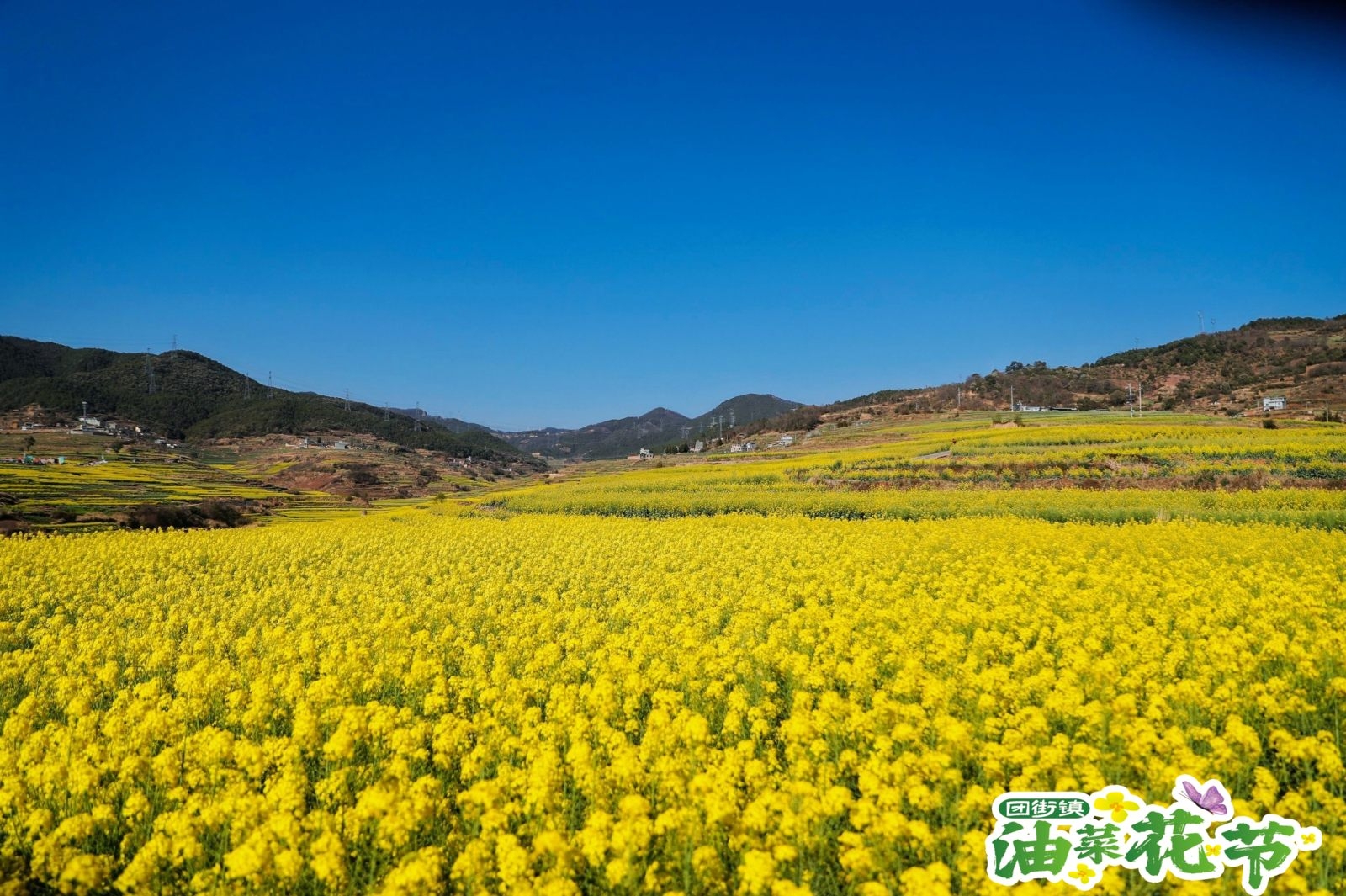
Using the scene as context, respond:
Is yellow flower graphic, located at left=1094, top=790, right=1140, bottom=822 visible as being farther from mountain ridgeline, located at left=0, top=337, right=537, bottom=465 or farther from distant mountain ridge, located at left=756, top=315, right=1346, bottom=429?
mountain ridgeline, located at left=0, top=337, right=537, bottom=465

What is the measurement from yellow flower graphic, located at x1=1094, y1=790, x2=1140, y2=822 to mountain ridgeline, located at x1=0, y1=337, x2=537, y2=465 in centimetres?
11984

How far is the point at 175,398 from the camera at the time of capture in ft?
396

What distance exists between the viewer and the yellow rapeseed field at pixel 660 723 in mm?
4406

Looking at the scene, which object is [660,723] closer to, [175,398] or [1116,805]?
[1116,805]

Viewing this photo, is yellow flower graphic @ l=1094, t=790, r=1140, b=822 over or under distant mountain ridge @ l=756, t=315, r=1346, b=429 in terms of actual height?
under

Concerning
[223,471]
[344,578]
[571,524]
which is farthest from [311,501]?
[344,578]

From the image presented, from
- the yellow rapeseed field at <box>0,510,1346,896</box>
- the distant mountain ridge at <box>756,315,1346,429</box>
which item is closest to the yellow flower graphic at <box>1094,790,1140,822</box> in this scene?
the yellow rapeseed field at <box>0,510,1346,896</box>

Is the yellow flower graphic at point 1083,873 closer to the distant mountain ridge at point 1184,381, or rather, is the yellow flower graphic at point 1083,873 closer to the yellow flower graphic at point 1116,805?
the yellow flower graphic at point 1116,805

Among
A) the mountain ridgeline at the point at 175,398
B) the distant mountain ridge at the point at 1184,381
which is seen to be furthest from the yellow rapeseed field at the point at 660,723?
the mountain ridgeline at the point at 175,398

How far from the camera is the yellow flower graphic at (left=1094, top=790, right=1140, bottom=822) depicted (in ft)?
14.5

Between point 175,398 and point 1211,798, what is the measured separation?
150 m

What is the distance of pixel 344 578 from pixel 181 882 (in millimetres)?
11797

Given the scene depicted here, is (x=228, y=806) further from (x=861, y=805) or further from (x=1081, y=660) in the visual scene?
(x=1081, y=660)

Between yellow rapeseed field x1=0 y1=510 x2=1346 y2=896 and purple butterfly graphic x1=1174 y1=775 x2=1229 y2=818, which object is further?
purple butterfly graphic x1=1174 y1=775 x2=1229 y2=818
